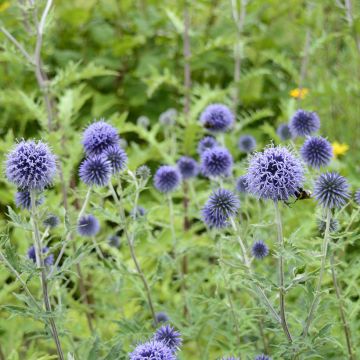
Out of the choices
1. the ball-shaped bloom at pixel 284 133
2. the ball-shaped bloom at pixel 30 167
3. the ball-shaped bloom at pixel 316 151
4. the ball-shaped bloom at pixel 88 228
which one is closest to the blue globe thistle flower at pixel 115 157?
the ball-shaped bloom at pixel 30 167

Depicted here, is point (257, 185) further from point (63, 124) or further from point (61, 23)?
point (61, 23)

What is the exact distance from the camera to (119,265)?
2219 millimetres

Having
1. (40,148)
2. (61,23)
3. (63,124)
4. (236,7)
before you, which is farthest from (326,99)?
(61,23)

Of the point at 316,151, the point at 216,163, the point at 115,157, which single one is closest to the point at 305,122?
the point at 316,151

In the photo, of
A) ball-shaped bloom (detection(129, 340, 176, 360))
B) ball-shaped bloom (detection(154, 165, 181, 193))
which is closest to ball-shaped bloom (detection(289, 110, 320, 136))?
ball-shaped bloom (detection(154, 165, 181, 193))

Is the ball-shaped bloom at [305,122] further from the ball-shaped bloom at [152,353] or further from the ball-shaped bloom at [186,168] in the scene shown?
the ball-shaped bloom at [152,353]

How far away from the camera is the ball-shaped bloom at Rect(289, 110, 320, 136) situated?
2.51 m

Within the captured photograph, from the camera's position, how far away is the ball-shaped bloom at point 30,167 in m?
1.77

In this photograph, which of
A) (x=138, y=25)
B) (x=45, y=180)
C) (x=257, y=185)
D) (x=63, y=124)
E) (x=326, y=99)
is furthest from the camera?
(x=138, y=25)

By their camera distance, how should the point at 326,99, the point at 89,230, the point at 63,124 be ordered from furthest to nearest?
the point at 326,99 → the point at 63,124 → the point at 89,230

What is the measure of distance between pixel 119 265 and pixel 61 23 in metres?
4.00

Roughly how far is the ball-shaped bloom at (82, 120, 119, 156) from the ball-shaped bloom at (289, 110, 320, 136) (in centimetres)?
91

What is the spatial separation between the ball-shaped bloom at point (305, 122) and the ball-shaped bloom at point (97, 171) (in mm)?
973

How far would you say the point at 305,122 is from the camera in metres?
2.52
